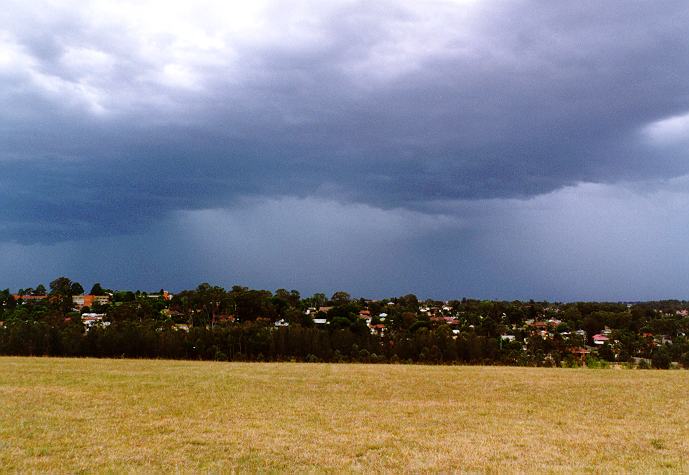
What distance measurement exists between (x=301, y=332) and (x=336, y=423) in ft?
108

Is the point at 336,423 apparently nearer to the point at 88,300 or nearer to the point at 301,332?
the point at 301,332

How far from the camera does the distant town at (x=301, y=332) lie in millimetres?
39531

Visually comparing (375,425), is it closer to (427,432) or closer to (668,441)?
(427,432)

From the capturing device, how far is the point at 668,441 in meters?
11.0

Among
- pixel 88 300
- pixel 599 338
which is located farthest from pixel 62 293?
pixel 599 338

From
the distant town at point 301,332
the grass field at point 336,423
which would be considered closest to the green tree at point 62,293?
the distant town at point 301,332

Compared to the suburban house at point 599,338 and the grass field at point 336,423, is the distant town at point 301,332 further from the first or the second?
the grass field at point 336,423

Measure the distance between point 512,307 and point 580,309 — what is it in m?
10.2

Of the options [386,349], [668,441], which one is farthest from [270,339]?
[668,441]

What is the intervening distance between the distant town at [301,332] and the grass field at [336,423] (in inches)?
695

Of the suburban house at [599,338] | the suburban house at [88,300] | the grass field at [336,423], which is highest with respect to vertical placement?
the suburban house at [88,300]

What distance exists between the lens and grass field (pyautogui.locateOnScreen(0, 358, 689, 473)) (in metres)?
9.41

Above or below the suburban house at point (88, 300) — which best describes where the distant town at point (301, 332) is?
below

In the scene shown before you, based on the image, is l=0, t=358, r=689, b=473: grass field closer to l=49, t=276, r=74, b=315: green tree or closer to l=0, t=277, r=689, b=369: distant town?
l=0, t=277, r=689, b=369: distant town
